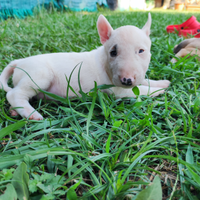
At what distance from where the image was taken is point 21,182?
779 mm

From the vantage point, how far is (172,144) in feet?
3.78

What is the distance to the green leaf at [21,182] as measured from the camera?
2.55ft

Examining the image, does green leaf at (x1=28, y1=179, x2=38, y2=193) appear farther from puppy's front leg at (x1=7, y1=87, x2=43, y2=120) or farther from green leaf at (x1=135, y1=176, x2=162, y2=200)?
puppy's front leg at (x1=7, y1=87, x2=43, y2=120)

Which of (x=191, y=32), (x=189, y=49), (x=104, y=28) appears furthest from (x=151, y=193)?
(x=191, y=32)

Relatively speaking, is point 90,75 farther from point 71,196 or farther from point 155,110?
point 71,196

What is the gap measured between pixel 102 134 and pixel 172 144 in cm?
49

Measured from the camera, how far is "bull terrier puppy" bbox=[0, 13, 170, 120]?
1409 mm

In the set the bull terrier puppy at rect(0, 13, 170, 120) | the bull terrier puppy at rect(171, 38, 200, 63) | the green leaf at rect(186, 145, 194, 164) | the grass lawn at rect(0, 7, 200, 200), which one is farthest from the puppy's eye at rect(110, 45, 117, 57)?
the bull terrier puppy at rect(171, 38, 200, 63)

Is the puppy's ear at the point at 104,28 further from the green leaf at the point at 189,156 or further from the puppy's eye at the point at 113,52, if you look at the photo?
the green leaf at the point at 189,156

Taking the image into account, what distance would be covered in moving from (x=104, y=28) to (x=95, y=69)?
0.41 meters

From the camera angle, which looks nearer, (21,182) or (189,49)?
(21,182)

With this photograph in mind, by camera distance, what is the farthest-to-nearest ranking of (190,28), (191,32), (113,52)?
(190,28) → (191,32) → (113,52)

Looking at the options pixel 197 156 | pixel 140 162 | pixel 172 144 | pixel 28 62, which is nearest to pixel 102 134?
pixel 140 162

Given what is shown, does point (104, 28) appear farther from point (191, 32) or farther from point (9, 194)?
point (191, 32)
